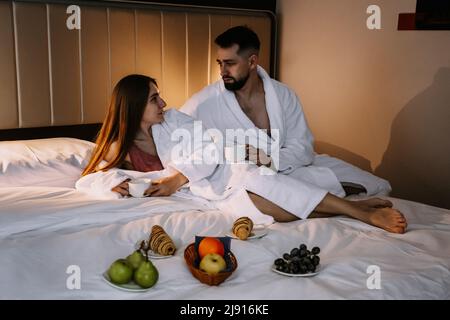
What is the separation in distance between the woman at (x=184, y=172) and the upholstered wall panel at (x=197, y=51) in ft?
2.24

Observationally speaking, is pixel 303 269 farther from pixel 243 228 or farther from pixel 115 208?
pixel 115 208

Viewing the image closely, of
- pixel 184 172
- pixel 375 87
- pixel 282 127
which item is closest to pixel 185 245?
pixel 184 172

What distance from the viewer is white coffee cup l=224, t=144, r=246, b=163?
8.34 feet

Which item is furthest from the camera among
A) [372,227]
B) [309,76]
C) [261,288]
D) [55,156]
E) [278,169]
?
[309,76]

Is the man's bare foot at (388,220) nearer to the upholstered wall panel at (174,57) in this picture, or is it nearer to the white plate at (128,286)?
the white plate at (128,286)

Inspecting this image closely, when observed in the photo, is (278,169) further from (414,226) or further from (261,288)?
(261,288)

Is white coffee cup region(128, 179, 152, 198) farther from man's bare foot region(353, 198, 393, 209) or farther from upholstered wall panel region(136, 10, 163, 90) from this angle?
upholstered wall panel region(136, 10, 163, 90)

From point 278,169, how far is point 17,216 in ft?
3.88

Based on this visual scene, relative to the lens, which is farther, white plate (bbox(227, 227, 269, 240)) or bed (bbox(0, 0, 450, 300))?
white plate (bbox(227, 227, 269, 240))

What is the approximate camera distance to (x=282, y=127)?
9.32 feet

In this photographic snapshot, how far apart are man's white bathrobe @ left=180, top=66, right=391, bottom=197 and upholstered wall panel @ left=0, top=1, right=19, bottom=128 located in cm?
82

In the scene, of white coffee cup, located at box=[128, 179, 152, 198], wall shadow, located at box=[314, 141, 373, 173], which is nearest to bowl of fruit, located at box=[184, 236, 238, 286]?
white coffee cup, located at box=[128, 179, 152, 198]

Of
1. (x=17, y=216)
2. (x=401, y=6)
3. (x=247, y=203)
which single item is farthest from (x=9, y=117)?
(x=401, y=6)

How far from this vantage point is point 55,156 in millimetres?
2475
